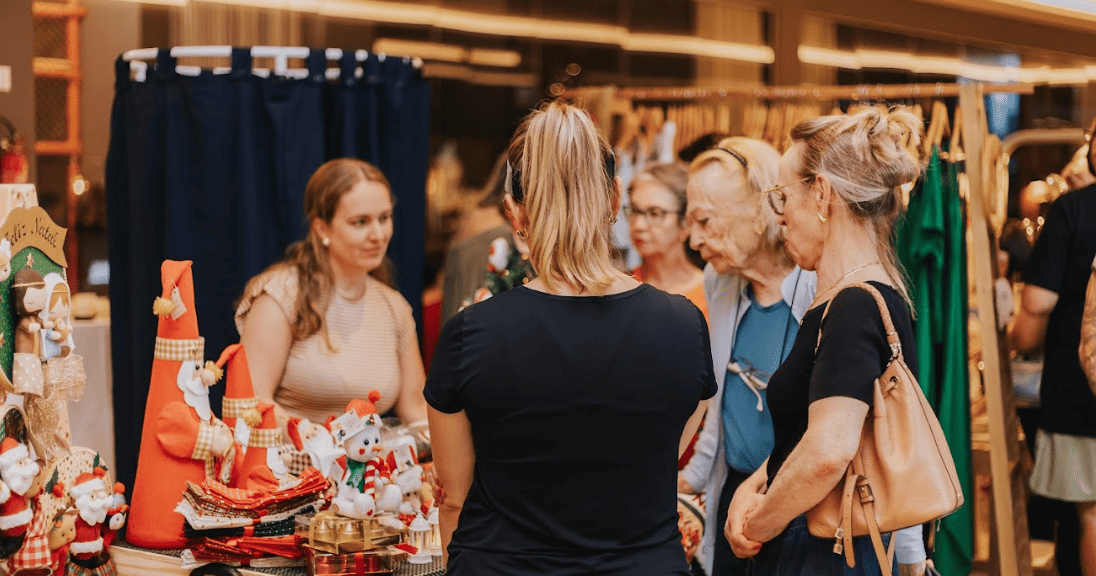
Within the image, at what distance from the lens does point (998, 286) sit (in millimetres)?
4031

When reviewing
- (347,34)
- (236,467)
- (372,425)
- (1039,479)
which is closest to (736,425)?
(372,425)

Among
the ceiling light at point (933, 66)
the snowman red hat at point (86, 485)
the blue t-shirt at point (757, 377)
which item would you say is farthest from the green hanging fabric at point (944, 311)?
the ceiling light at point (933, 66)

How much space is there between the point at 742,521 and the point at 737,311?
2.71 ft

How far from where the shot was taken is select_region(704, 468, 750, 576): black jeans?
2.58 m

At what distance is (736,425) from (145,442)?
1403 millimetres

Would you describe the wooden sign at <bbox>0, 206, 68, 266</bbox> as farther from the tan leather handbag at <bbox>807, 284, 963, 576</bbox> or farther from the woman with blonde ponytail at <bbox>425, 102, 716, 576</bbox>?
the tan leather handbag at <bbox>807, 284, 963, 576</bbox>

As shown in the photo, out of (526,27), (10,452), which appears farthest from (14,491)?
(526,27)

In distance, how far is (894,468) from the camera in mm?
1911

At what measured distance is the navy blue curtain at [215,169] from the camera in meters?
3.30

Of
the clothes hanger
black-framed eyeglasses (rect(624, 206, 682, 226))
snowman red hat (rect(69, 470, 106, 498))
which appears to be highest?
the clothes hanger

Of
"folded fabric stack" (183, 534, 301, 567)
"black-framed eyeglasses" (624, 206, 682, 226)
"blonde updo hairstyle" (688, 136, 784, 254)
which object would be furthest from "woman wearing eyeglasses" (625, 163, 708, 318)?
"folded fabric stack" (183, 534, 301, 567)

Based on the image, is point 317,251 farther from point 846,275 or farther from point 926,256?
point 926,256

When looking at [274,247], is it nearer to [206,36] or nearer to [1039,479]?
[206,36]

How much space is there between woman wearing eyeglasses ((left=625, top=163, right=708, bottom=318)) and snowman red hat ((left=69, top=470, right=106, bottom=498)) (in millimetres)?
1921
